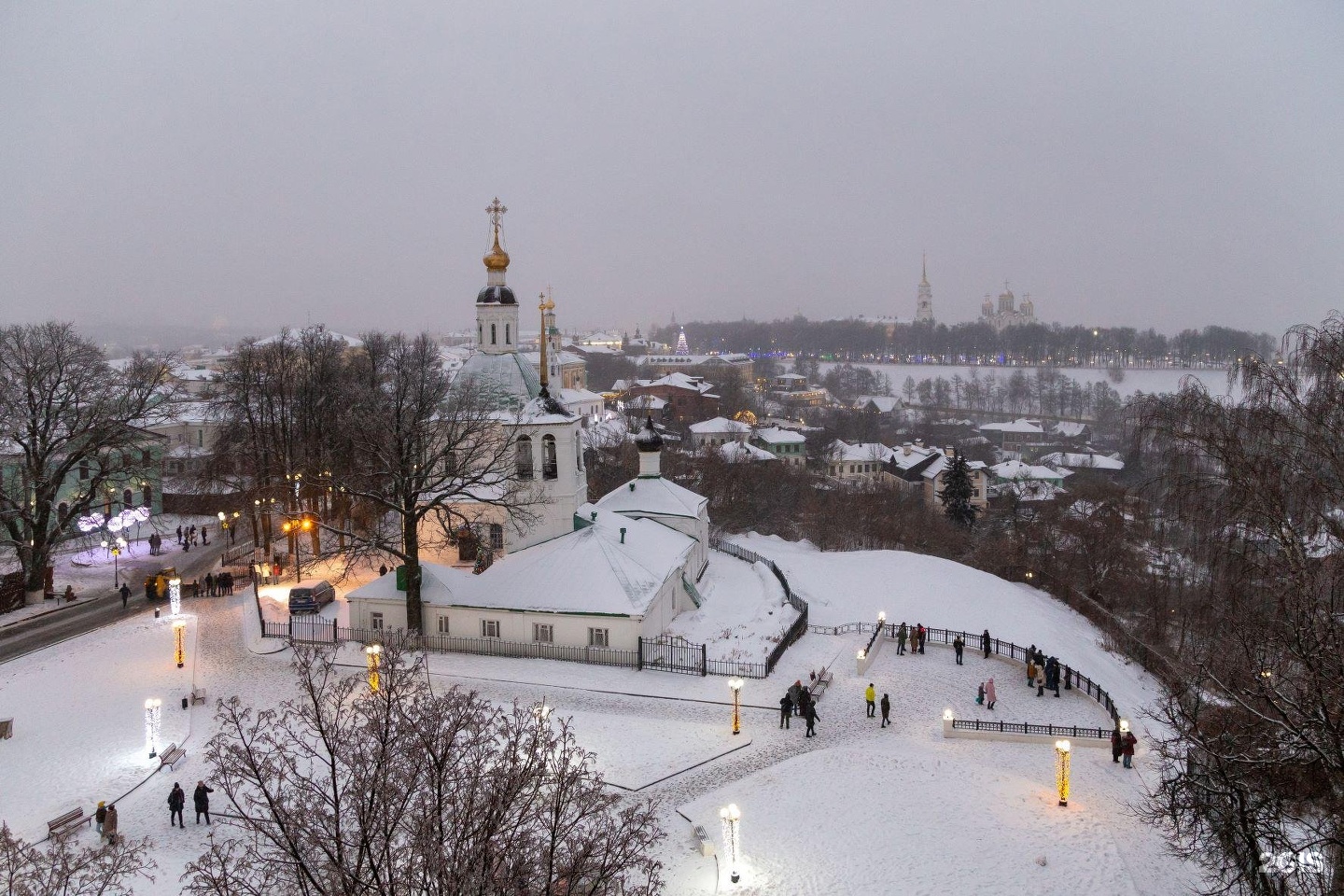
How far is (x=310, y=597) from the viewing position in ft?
84.1

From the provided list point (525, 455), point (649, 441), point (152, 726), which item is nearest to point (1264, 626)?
point (152, 726)

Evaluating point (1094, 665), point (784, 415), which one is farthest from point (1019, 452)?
point (1094, 665)

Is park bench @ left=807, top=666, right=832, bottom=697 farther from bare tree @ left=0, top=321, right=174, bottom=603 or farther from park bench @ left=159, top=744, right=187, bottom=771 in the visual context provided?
bare tree @ left=0, top=321, right=174, bottom=603

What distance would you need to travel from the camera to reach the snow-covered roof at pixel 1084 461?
248 ft

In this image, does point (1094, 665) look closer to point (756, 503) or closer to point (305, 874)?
point (305, 874)

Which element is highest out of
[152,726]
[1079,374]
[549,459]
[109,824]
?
[1079,374]

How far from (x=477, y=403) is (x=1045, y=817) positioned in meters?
19.5

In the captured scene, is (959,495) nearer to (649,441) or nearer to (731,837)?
(649,441)

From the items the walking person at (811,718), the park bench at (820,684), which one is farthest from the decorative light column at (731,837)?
the park bench at (820,684)

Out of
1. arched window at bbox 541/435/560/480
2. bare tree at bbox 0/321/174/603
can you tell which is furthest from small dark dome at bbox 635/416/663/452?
bare tree at bbox 0/321/174/603

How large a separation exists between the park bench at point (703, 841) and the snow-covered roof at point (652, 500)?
55.9ft

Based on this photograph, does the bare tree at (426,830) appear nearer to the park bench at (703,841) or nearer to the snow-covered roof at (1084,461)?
the park bench at (703,841)

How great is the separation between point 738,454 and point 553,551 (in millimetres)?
37466

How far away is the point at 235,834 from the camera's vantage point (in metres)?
14.4
